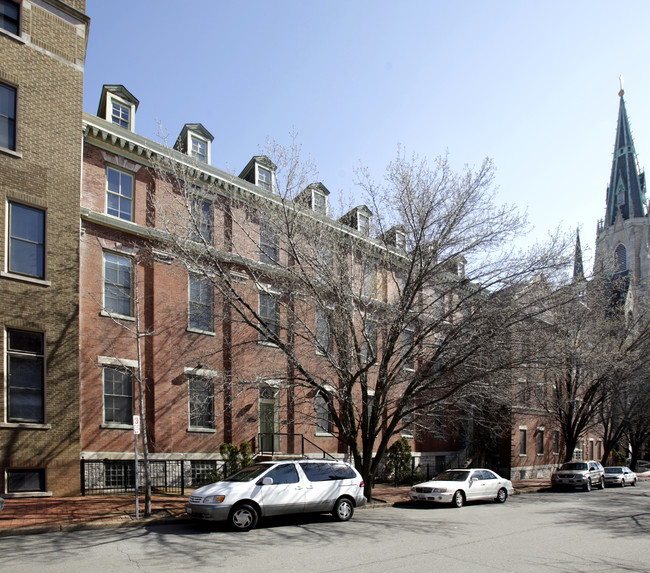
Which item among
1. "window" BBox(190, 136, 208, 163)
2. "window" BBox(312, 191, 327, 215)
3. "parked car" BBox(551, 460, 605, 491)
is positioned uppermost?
"window" BBox(190, 136, 208, 163)

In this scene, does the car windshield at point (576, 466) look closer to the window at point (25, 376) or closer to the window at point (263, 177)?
the window at point (263, 177)

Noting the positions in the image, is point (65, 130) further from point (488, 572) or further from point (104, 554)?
point (488, 572)

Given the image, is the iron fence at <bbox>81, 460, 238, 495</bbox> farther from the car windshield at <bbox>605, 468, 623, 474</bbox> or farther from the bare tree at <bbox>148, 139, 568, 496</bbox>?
the car windshield at <bbox>605, 468, 623, 474</bbox>

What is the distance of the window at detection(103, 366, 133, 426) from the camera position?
19.1 meters

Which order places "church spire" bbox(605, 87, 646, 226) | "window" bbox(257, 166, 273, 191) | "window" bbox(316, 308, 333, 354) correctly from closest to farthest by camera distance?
1. "window" bbox(316, 308, 333, 354)
2. "window" bbox(257, 166, 273, 191)
3. "church spire" bbox(605, 87, 646, 226)

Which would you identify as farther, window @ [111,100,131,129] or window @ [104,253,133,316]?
window @ [111,100,131,129]

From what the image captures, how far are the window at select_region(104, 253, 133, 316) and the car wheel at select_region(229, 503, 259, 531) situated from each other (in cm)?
985

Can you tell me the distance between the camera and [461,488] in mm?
18391

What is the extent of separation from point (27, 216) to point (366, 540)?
42.4 feet

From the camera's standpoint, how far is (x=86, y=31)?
18781mm

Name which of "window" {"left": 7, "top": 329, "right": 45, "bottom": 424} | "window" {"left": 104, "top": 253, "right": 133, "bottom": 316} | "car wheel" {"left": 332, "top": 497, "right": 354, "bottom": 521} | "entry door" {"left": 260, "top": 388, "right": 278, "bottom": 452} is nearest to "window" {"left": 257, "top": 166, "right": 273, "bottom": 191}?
"window" {"left": 104, "top": 253, "right": 133, "bottom": 316}

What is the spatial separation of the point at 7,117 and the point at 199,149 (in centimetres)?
847

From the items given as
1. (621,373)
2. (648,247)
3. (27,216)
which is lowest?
(621,373)

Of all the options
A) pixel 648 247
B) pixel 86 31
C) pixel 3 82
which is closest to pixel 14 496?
pixel 3 82
